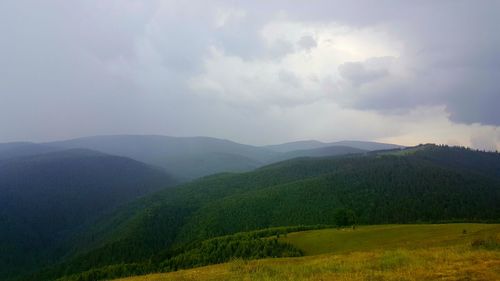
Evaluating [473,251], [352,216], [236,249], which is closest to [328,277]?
[473,251]

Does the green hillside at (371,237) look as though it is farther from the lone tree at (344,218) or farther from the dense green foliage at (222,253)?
the lone tree at (344,218)

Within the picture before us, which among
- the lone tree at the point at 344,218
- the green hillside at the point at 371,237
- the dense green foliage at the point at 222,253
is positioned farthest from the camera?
the lone tree at the point at 344,218

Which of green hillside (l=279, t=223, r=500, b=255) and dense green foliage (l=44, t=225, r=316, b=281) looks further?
dense green foliage (l=44, t=225, r=316, b=281)

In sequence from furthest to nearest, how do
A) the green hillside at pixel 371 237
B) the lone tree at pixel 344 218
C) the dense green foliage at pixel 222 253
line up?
the lone tree at pixel 344 218 < the dense green foliage at pixel 222 253 < the green hillside at pixel 371 237

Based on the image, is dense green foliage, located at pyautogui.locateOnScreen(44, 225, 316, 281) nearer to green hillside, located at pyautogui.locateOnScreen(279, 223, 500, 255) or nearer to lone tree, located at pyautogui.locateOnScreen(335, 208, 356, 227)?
green hillside, located at pyautogui.locateOnScreen(279, 223, 500, 255)

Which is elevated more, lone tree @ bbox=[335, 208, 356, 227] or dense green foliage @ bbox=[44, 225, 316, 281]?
lone tree @ bbox=[335, 208, 356, 227]

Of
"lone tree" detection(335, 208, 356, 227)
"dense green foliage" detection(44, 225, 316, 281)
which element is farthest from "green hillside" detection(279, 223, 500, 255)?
"lone tree" detection(335, 208, 356, 227)

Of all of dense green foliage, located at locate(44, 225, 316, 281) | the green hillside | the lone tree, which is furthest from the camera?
the lone tree

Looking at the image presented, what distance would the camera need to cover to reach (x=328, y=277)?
32.5 metres

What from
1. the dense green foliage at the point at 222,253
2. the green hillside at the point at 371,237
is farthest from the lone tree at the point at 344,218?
the green hillside at the point at 371,237

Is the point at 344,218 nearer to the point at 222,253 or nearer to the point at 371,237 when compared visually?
the point at 222,253

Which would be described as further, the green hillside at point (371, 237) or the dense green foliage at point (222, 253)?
the dense green foliage at point (222, 253)

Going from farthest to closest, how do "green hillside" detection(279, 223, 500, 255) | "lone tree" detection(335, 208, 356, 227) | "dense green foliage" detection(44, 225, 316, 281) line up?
1. "lone tree" detection(335, 208, 356, 227)
2. "dense green foliage" detection(44, 225, 316, 281)
3. "green hillside" detection(279, 223, 500, 255)

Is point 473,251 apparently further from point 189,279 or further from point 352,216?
point 352,216
